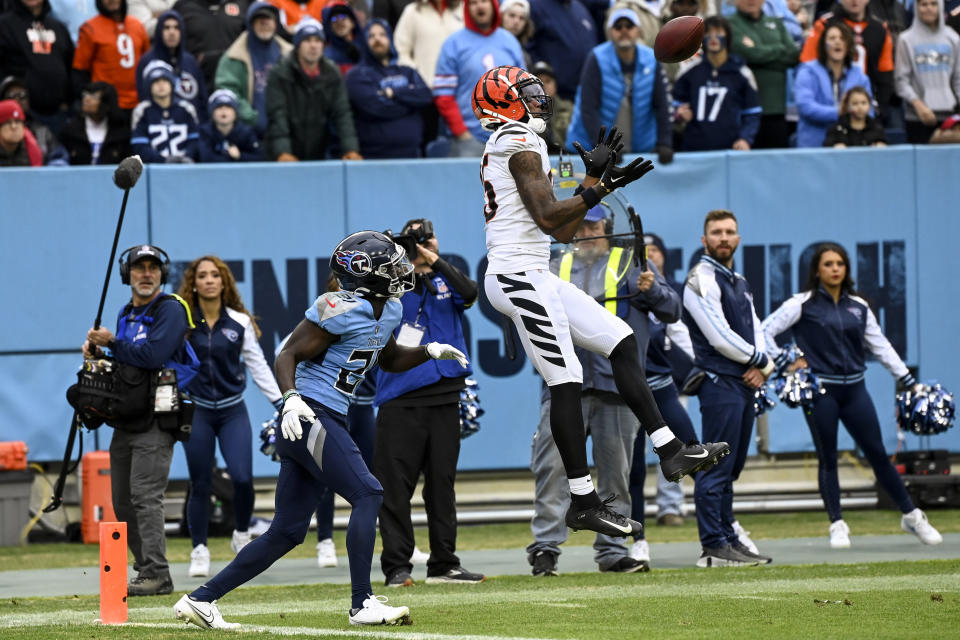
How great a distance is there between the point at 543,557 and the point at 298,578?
5.90 ft

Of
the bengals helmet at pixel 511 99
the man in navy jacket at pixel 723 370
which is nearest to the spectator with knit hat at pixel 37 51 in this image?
the man in navy jacket at pixel 723 370

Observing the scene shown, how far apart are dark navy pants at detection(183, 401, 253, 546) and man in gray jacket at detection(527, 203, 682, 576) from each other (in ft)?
6.86

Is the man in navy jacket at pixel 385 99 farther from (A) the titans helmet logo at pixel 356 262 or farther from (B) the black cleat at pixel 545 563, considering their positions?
(A) the titans helmet logo at pixel 356 262

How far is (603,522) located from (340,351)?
62.4 inches

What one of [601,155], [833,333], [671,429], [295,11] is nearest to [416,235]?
[601,155]

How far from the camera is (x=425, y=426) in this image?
10062 mm

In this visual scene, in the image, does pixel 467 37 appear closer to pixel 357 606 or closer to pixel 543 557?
pixel 543 557

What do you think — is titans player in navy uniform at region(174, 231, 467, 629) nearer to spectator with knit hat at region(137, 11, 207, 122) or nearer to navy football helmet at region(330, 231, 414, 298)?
navy football helmet at region(330, 231, 414, 298)

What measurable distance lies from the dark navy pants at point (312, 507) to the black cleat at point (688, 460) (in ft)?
4.78

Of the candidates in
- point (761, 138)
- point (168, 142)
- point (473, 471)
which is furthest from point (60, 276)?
point (761, 138)

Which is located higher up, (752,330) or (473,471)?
(752,330)

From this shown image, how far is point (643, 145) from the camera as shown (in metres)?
14.4

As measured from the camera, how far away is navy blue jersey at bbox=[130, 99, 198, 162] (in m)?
13.8

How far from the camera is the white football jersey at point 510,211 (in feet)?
25.1
